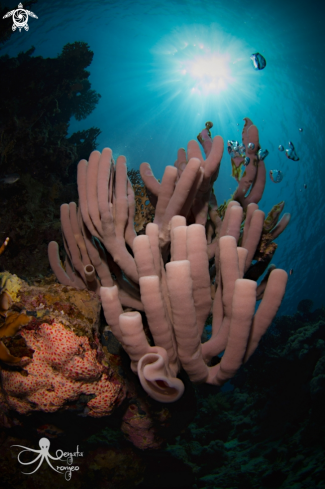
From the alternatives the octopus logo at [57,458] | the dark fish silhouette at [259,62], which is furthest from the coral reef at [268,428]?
the dark fish silhouette at [259,62]

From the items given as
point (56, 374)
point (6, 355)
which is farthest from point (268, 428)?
point (6, 355)

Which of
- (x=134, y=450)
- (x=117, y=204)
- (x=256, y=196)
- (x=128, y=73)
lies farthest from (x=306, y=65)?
(x=134, y=450)

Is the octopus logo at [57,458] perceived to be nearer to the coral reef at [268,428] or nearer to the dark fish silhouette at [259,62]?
the coral reef at [268,428]

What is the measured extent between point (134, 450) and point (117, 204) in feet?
12.7

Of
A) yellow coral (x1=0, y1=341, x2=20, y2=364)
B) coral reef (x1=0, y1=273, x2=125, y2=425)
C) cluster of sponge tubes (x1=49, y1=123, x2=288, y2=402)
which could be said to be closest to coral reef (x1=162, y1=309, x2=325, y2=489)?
coral reef (x1=0, y1=273, x2=125, y2=425)

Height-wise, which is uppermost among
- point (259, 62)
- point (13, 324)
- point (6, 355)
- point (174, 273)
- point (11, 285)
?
point (259, 62)

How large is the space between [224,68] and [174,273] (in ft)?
90.7

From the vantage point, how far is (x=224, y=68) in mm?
22078

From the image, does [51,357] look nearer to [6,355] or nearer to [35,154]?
[6,355]

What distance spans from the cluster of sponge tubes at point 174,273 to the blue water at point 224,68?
23.0 meters

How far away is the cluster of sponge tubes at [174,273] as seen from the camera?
1465 millimetres

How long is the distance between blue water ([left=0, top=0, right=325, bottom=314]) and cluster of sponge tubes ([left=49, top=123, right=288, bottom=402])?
23003 millimetres

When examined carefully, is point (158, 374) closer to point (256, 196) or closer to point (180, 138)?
point (256, 196)

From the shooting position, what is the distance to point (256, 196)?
2.83 meters
